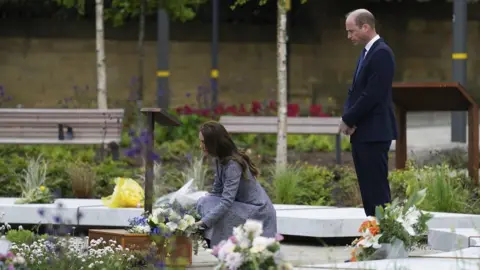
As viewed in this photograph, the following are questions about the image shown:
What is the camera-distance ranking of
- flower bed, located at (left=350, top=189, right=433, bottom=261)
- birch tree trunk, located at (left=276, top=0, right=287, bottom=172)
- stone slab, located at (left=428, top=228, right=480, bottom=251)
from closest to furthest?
1. flower bed, located at (left=350, top=189, right=433, bottom=261)
2. stone slab, located at (left=428, top=228, right=480, bottom=251)
3. birch tree trunk, located at (left=276, top=0, right=287, bottom=172)

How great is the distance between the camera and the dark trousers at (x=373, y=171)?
849cm

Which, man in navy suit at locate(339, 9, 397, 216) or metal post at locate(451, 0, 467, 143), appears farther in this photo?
metal post at locate(451, 0, 467, 143)

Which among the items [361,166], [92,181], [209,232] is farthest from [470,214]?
[92,181]

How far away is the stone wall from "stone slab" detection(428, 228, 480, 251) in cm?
1480

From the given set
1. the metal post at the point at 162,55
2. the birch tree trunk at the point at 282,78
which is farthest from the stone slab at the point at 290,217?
the metal post at the point at 162,55

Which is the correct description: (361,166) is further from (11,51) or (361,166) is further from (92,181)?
(11,51)

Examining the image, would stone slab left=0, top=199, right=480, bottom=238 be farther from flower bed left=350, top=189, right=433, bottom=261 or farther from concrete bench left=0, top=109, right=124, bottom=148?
concrete bench left=0, top=109, right=124, bottom=148

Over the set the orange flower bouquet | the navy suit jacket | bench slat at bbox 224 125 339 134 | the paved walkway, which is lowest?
the paved walkway

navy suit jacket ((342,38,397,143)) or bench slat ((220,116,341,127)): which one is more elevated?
navy suit jacket ((342,38,397,143))

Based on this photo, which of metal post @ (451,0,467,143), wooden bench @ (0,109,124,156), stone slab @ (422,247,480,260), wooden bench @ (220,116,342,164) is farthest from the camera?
metal post @ (451,0,467,143)

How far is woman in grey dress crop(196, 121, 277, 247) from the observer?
8.16 m

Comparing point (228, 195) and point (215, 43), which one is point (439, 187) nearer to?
point (228, 195)

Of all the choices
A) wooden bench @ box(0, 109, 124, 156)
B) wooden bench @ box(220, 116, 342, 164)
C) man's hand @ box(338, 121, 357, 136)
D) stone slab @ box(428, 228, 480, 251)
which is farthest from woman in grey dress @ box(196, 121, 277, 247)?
wooden bench @ box(220, 116, 342, 164)

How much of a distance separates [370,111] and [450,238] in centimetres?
118
